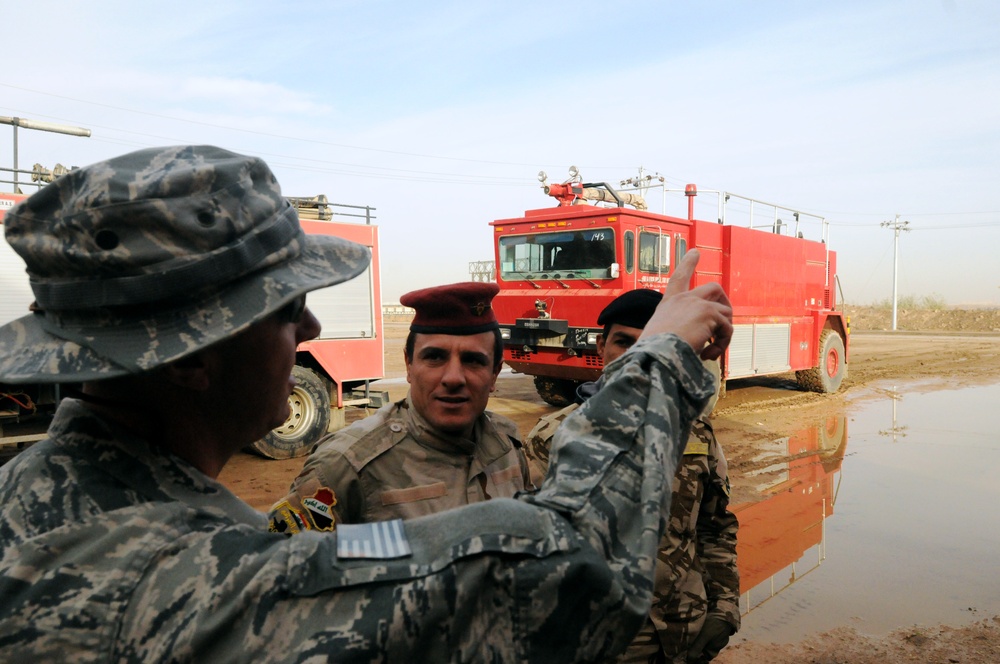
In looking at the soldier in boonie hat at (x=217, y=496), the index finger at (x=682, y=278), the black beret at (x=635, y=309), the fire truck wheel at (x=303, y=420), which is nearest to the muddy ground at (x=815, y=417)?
the fire truck wheel at (x=303, y=420)

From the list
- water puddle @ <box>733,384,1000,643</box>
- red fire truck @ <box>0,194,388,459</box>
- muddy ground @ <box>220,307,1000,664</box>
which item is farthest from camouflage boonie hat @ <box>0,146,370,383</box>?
red fire truck @ <box>0,194,388,459</box>

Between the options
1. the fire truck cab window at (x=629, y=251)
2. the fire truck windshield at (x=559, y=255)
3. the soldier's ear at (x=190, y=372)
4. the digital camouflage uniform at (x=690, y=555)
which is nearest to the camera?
the soldier's ear at (x=190, y=372)

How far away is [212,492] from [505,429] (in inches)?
64.6

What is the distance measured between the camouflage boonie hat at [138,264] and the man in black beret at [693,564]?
61.7 inches

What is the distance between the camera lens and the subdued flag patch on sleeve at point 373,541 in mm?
733

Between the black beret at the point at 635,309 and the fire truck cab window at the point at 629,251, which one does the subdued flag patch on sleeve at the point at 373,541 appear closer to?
the black beret at the point at 635,309

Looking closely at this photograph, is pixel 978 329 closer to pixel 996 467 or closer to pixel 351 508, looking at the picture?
pixel 996 467

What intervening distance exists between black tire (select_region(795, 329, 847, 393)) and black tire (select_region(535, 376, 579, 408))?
205 inches

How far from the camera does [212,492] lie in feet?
2.87

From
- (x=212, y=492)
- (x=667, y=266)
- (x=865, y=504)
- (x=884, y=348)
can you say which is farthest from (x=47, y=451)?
(x=884, y=348)

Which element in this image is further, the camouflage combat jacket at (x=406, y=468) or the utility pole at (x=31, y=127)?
the utility pole at (x=31, y=127)

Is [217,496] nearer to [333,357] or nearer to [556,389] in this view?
[333,357]

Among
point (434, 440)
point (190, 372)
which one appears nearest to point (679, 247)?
point (434, 440)

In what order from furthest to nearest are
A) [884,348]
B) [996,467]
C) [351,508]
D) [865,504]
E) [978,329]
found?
[978,329], [884,348], [996,467], [865,504], [351,508]
